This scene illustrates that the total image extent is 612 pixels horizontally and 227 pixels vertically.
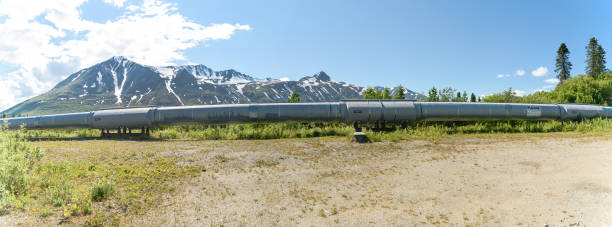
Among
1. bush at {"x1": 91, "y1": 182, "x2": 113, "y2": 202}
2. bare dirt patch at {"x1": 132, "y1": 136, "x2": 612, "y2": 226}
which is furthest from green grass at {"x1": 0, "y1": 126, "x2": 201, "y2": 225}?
bare dirt patch at {"x1": 132, "y1": 136, "x2": 612, "y2": 226}

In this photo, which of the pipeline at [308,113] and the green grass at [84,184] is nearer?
the green grass at [84,184]

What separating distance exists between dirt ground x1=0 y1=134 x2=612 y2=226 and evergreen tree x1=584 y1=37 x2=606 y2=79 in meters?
94.2

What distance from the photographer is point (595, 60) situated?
77.1m

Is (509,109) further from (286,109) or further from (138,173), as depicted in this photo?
(138,173)

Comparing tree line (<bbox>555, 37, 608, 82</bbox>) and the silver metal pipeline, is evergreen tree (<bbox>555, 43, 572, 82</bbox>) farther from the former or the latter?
the silver metal pipeline

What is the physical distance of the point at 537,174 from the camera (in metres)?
9.83

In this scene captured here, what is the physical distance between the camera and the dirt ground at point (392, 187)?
21.7 ft

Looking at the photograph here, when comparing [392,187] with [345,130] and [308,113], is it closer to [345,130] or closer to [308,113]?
[345,130]

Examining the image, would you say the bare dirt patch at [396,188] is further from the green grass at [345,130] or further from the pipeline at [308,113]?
the pipeline at [308,113]

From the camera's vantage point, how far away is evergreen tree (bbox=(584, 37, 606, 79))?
76188mm

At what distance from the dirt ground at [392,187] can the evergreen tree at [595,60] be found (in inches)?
3707

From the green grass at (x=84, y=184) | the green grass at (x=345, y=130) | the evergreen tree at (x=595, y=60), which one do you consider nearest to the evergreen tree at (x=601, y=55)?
the evergreen tree at (x=595, y=60)

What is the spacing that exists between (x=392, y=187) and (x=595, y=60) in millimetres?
109877

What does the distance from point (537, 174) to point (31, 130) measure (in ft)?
124
